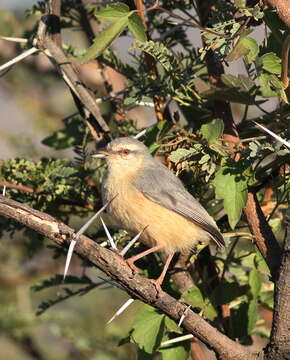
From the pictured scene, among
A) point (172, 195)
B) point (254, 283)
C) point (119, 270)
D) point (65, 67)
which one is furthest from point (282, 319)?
point (65, 67)

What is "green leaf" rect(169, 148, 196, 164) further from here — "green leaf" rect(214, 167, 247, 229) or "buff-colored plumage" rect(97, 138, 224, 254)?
"buff-colored plumage" rect(97, 138, 224, 254)

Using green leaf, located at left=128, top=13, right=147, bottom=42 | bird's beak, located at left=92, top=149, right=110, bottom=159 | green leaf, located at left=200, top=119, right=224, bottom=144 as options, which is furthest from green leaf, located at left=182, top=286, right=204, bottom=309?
green leaf, located at left=128, top=13, right=147, bottom=42

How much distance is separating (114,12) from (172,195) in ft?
4.33

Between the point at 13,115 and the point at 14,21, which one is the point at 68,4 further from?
the point at 13,115

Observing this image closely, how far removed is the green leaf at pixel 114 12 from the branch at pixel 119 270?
110 cm

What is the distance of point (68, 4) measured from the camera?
15.9 ft

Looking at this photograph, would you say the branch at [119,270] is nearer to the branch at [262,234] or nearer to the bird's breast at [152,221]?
the branch at [262,234]

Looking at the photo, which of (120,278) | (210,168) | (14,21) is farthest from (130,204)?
(14,21)

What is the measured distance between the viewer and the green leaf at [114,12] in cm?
351

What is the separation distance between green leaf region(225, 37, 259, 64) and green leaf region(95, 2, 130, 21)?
2.10 feet

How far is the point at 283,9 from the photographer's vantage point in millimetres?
3459

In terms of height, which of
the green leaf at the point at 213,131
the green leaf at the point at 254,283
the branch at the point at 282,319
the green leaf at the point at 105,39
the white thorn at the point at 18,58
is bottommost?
the green leaf at the point at 254,283

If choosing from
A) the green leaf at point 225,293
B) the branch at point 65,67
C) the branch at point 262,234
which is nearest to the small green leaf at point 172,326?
the green leaf at point 225,293

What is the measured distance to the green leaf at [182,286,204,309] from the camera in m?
4.05
